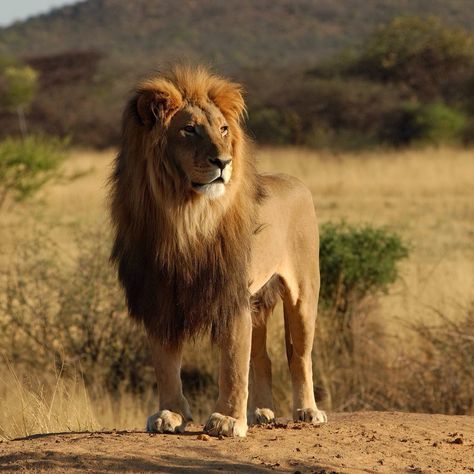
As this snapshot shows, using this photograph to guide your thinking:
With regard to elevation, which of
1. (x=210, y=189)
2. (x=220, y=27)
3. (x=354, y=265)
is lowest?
(x=210, y=189)

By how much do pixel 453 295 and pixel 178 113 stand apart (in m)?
5.41

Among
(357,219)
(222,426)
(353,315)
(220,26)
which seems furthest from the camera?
(220,26)

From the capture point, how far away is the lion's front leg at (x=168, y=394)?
575 cm

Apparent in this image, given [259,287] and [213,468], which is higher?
[259,287]

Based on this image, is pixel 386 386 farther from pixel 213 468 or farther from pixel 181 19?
pixel 181 19

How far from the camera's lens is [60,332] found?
991 cm

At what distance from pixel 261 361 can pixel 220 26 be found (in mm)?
82880

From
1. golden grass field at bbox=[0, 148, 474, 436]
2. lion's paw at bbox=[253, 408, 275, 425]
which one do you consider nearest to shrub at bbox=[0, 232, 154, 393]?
golden grass field at bbox=[0, 148, 474, 436]

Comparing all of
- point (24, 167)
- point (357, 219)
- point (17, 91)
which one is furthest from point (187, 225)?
point (17, 91)

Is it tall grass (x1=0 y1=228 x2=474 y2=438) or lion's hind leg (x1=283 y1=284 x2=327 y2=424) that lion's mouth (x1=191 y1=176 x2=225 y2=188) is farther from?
tall grass (x1=0 y1=228 x2=474 y2=438)

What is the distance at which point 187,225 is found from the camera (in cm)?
556

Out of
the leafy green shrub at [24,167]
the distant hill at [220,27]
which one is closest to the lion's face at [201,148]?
the leafy green shrub at [24,167]

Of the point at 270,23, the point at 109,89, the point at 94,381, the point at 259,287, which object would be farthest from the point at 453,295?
the point at 270,23

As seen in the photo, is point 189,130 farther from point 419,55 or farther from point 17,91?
point 419,55
